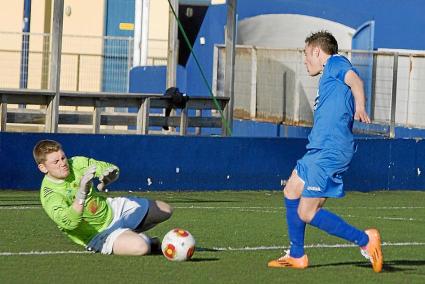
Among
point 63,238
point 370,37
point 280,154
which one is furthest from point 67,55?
point 63,238

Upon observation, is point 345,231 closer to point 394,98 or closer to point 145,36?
point 394,98

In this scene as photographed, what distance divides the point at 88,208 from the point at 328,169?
1.98 metres

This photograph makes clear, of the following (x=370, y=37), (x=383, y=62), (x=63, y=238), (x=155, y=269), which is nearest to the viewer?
(x=155, y=269)

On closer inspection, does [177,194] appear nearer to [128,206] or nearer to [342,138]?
[128,206]

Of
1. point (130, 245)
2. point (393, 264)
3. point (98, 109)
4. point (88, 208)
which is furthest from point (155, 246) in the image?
point (98, 109)

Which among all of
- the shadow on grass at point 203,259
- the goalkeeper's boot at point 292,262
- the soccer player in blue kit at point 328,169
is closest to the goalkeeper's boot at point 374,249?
the soccer player in blue kit at point 328,169

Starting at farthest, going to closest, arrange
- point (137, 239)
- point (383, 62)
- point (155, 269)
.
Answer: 1. point (383, 62)
2. point (137, 239)
3. point (155, 269)

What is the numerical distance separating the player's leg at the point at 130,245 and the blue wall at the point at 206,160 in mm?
6394

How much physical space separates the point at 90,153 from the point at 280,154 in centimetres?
281

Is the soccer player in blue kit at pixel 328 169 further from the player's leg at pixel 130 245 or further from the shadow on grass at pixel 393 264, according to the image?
the player's leg at pixel 130 245

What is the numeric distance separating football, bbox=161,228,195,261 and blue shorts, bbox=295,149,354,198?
3.30 ft

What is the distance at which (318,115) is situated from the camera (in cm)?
976

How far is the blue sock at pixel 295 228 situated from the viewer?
32.2 ft

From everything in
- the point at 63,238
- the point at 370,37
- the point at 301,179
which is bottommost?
the point at 63,238
